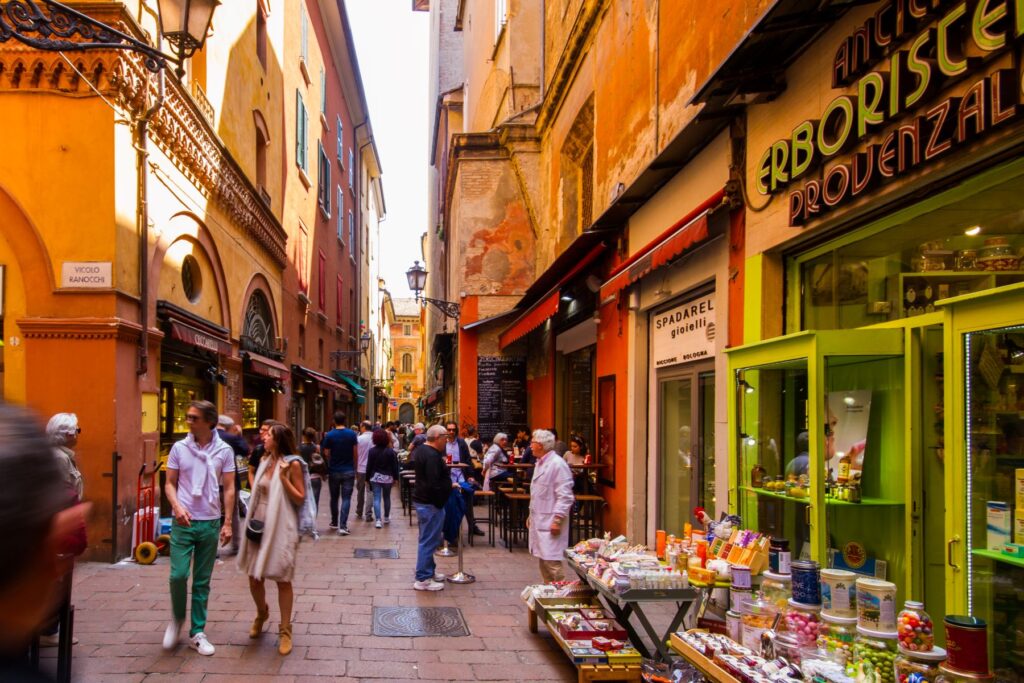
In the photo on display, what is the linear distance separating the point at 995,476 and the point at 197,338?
10127 millimetres

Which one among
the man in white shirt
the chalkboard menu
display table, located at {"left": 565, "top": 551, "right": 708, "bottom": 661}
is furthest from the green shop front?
the chalkboard menu

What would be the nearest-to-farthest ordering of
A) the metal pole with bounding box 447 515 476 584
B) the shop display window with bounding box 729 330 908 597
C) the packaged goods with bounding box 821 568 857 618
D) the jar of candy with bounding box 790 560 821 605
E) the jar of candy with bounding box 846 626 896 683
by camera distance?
the jar of candy with bounding box 846 626 896 683 < the packaged goods with bounding box 821 568 857 618 < the jar of candy with bounding box 790 560 821 605 < the shop display window with bounding box 729 330 908 597 < the metal pole with bounding box 447 515 476 584

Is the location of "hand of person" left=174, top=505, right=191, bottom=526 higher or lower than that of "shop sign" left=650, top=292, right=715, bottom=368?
lower

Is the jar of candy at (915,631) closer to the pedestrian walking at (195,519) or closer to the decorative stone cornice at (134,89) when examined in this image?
the pedestrian walking at (195,519)

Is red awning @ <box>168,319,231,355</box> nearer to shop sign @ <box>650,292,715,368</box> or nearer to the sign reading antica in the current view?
shop sign @ <box>650,292,715,368</box>

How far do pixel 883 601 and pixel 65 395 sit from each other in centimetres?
853

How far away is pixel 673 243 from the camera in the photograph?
23.9 ft

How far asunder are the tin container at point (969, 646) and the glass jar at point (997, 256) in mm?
1770

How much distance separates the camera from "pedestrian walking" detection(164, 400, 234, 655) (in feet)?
19.0

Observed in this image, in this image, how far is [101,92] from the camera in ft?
29.6

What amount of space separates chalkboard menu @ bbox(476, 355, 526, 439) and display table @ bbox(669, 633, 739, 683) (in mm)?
13306

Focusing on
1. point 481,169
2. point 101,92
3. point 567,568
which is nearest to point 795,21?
point 567,568

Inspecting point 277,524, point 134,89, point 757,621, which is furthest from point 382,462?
point 757,621

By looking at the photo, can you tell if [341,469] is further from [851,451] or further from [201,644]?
[851,451]
